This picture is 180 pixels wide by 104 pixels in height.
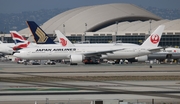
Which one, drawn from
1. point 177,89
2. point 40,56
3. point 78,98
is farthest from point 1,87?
point 40,56

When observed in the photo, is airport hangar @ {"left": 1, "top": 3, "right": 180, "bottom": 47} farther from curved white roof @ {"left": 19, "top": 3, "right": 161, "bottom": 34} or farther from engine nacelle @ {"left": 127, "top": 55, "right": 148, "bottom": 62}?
engine nacelle @ {"left": 127, "top": 55, "right": 148, "bottom": 62}

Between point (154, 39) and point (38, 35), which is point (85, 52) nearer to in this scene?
point (154, 39)

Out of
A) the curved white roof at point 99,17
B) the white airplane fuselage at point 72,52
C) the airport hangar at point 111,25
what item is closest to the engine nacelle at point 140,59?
the white airplane fuselage at point 72,52

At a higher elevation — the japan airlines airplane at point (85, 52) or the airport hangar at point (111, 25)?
the airport hangar at point (111, 25)

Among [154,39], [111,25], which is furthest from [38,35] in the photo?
[111,25]

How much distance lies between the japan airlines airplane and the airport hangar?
212ft

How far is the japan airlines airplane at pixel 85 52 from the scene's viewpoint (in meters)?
75.0

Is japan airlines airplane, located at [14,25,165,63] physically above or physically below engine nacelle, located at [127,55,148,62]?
above

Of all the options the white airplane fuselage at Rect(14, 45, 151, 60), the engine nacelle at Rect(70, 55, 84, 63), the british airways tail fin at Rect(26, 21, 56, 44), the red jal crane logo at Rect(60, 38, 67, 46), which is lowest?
the engine nacelle at Rect(70, 55, 84, 63)

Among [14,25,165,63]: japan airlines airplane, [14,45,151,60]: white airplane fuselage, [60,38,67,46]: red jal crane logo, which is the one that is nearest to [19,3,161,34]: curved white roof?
[60,38,67,46]: red jal crane logo

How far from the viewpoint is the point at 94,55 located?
7750 centimetres

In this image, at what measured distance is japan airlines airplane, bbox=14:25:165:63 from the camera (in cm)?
7500

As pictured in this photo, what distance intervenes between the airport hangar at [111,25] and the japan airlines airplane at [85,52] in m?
64.8

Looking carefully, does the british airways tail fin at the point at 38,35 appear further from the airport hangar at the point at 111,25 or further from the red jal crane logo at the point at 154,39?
the airport hangar at the point at 111,25
